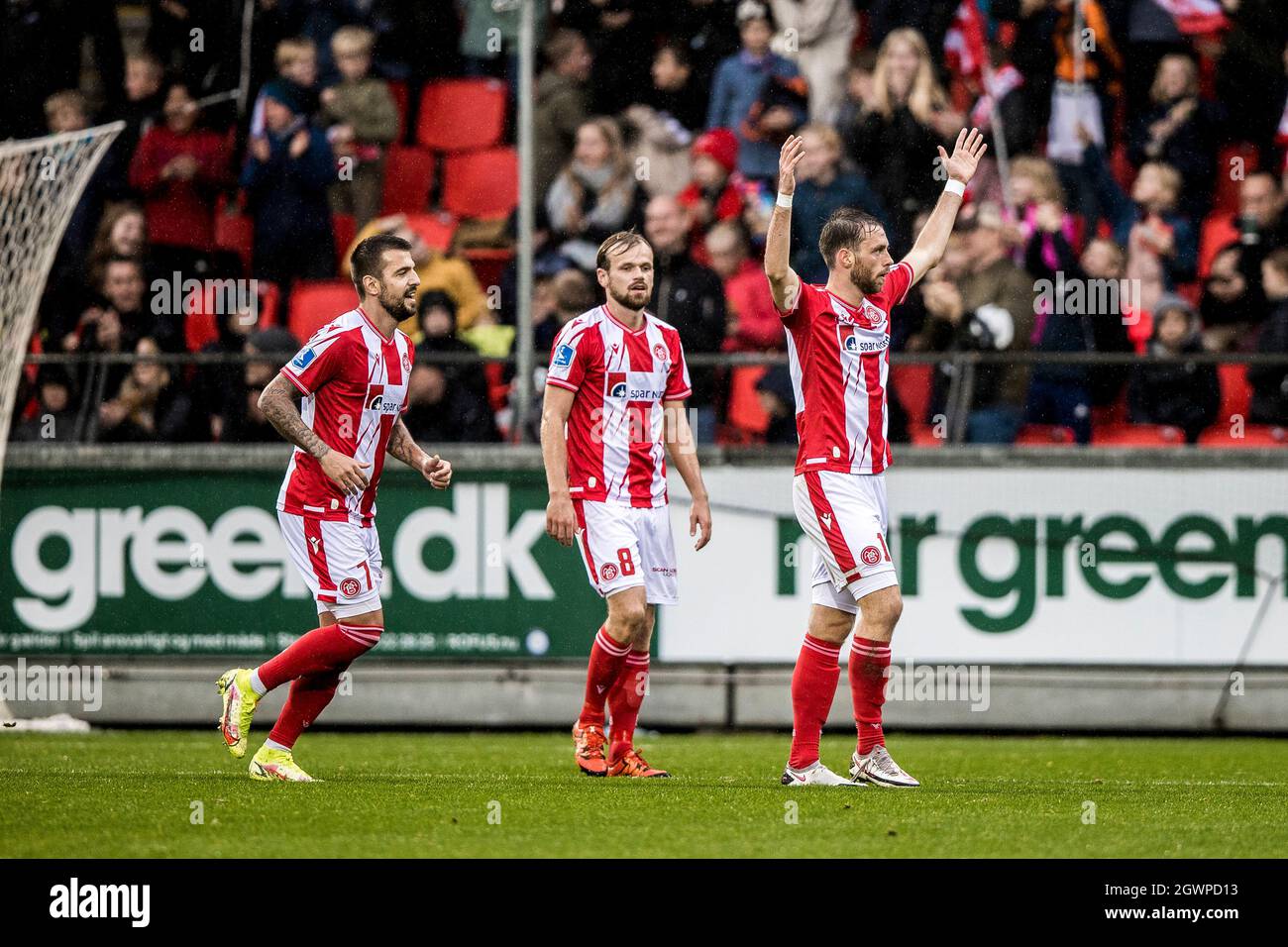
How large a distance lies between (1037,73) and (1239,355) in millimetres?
2939

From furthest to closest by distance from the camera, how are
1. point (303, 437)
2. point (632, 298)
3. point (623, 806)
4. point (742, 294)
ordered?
point (742, 294), point (632, 298), point (303, 437), point (623, 806)

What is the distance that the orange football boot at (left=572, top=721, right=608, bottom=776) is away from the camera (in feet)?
27.3

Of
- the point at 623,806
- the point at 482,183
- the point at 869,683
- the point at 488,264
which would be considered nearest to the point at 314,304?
the point at 488,264

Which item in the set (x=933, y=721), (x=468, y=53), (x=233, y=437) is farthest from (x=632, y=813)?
(x=468, y=53)

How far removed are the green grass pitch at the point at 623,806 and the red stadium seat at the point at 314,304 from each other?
3.72 metres

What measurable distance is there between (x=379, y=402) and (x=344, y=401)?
0.52ft

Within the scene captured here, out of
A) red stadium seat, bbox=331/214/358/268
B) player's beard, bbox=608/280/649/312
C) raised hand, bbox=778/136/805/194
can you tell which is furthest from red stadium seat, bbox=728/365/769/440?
raised hand, bbox=778/136/805/194

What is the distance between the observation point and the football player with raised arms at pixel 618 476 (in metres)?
8.24

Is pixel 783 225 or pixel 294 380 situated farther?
pixel 294 380

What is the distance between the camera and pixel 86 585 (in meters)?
11.8

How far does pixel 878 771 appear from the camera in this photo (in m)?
7.80

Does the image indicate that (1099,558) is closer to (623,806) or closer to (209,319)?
(623,806)

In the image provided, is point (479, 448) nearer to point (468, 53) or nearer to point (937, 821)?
point (468, 53)

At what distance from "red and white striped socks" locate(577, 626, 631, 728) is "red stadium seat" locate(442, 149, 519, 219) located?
235 inches
